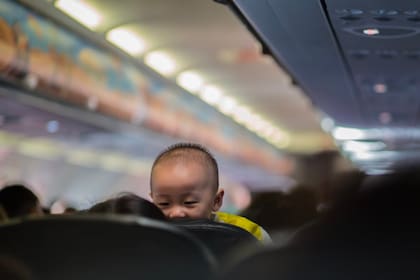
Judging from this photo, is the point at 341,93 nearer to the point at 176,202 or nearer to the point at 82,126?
the point at 82,126

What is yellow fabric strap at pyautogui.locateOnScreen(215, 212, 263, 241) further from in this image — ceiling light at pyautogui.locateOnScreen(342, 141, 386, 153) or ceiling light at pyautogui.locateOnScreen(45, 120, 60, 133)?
ceiling light at pyautogui.locateOnScreen(342, 141, 386, 153)

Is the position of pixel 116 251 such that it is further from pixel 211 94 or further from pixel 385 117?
pixel 211 94

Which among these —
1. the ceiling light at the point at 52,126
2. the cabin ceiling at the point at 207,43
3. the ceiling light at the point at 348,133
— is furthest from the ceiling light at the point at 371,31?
the ceiling light at the point at 348,133

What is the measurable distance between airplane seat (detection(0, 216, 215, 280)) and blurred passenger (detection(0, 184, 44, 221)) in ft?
Result: 8.67

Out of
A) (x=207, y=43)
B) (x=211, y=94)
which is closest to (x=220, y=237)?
(x=207, y=43)

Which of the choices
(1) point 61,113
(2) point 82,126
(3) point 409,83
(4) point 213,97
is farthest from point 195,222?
(4) point 213,97

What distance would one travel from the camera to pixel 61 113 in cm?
993

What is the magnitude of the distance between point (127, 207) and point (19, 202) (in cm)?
232

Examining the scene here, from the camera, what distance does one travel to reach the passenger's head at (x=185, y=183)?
11.1 ft

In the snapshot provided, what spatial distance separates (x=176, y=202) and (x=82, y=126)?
25.8 ft

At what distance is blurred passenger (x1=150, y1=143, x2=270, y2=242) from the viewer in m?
3.38

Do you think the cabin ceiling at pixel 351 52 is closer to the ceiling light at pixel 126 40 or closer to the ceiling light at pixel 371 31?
the ceiling light at pixel 371 31

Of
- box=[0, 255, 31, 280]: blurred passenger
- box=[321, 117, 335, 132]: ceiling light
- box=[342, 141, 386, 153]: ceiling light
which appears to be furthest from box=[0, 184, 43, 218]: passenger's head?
box=[342, 141, 386, 153]: ceiling light

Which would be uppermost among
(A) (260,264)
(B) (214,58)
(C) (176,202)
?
(B) (214,58)
